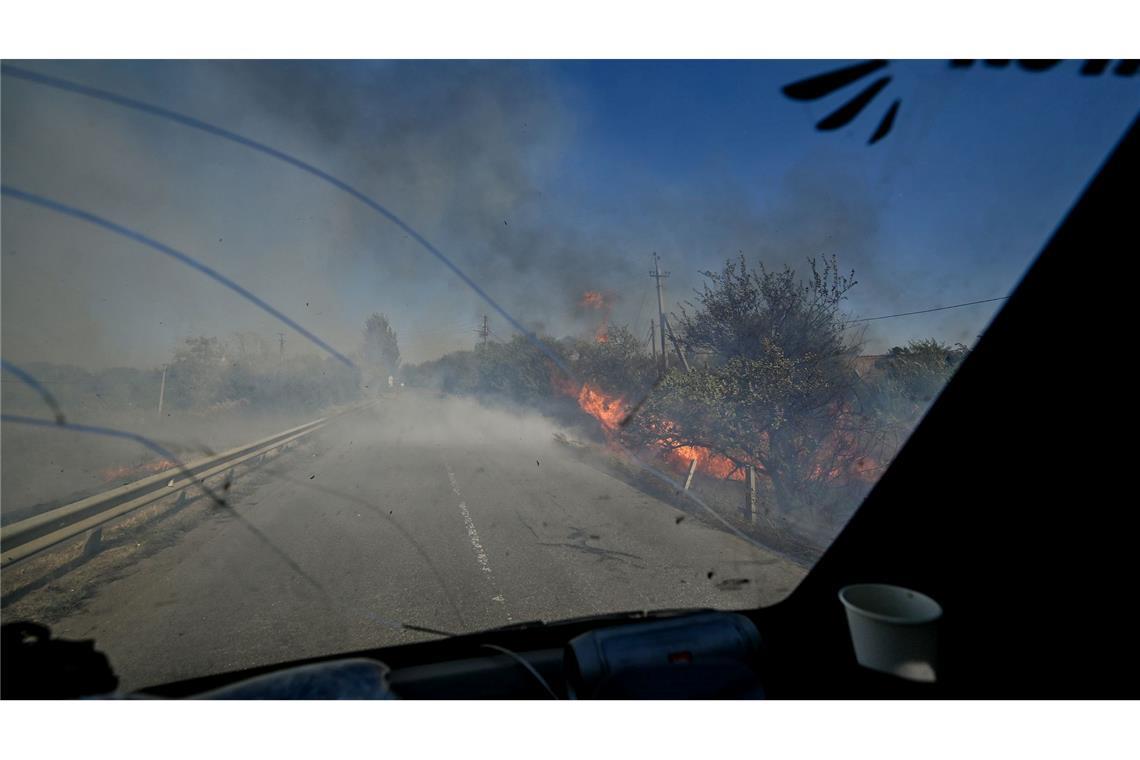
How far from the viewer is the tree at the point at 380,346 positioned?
4.49m

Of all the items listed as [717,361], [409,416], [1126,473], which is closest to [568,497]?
[717,361]

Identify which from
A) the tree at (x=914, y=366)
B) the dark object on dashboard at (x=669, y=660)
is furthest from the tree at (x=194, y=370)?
the tree at (x=914, y=366)

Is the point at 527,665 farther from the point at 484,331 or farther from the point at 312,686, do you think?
the point at 484,331

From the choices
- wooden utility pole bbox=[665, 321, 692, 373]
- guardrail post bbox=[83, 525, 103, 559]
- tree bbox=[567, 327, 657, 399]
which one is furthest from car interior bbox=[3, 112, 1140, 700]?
wooden utility pole bbox=[665, 321, 692, 373]

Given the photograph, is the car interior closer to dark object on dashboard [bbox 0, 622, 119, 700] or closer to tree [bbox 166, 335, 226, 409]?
dark object on dashboard [bbox 0, 622, 119, 700]

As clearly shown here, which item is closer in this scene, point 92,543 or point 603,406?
point 92,543

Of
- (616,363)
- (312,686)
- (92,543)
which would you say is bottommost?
(92,543)

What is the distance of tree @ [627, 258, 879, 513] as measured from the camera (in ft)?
24.5

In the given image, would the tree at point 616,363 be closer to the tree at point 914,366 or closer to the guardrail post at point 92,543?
the tree at point 914,366

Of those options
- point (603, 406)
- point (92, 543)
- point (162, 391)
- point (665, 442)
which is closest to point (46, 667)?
point (92, 543)

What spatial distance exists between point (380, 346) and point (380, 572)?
2.12 m

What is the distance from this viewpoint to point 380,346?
4.66 metres

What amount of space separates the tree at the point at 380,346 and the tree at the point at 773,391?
156 inches

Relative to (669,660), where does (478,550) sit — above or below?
below
